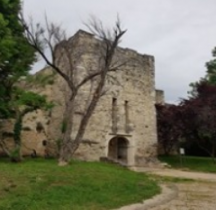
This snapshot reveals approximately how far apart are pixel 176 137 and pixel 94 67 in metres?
6.49

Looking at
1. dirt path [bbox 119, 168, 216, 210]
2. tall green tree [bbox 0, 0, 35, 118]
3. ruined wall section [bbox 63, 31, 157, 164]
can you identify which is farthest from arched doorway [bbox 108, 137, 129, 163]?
dirt path [bbox 119, 168, 216, 210]

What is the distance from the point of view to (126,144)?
18438 mm

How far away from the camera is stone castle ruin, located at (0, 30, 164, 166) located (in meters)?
16.8

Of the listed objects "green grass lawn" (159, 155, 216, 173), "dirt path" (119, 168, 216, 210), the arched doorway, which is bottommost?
"dirt path" (119, 168, 216, 210)

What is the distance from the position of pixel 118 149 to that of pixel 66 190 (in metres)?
11.8

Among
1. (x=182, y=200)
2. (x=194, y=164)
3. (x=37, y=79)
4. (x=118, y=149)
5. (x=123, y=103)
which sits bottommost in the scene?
(x=182, y=200)

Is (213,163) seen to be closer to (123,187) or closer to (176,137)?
(176,137)

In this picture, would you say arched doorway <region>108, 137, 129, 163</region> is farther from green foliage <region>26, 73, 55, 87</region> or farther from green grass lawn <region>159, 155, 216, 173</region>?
green foliage <region>26, 73, 55, 87</region>

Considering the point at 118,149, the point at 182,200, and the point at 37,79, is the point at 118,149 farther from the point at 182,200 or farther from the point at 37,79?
the point at 182,200

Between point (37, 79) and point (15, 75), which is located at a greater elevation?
→ point (37, 79)

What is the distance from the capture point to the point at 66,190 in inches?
290

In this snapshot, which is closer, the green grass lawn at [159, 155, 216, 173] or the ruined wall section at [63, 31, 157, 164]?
the ruined wall section at [63, 31, 157, 164]

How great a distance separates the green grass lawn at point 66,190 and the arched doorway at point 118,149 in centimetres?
885

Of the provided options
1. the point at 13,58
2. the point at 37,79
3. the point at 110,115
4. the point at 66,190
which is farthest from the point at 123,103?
the point at 66,190
